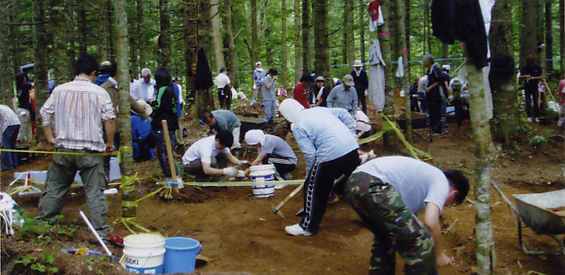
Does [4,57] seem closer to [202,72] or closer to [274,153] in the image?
[202,72]

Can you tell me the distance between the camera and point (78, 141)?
500 centimetres

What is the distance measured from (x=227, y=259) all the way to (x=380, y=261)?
197 cm

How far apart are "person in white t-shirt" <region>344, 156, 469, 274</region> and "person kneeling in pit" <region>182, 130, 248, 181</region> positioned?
386cm

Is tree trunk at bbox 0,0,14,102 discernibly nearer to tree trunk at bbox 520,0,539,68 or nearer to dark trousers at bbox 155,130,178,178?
dark trousers at bbox 155,130,178,178

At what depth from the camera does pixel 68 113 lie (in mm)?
4988

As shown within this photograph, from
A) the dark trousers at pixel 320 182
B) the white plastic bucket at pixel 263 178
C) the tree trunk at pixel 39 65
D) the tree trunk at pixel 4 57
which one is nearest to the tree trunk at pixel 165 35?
the tree trunk at pixel 39 65

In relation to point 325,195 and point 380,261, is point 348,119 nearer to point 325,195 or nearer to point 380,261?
point 325,195

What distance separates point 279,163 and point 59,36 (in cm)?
592

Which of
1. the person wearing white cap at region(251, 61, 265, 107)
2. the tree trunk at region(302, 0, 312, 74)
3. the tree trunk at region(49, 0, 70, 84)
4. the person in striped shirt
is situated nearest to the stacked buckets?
the person in striped shirt

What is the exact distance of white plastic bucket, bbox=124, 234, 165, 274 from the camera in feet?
13.3

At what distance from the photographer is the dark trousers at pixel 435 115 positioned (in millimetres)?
10895

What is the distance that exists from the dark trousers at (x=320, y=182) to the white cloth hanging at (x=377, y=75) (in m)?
3.69

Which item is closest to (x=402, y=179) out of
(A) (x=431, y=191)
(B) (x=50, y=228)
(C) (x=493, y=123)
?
(A) (x=431, y=191)

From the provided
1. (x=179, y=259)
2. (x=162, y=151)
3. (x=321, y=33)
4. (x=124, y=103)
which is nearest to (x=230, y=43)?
(x=321, y=33)
